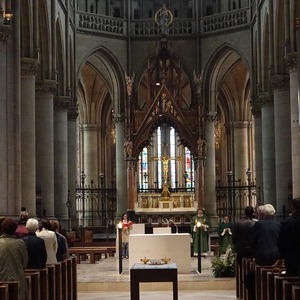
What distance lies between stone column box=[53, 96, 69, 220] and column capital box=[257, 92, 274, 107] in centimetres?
898

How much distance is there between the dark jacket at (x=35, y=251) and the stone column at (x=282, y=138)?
20958 millimetres

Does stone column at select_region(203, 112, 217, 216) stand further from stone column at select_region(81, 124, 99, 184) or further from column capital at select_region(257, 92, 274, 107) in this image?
stone column at select_region(81, 124, 99, 184)

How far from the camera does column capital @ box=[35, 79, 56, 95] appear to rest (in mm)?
33312

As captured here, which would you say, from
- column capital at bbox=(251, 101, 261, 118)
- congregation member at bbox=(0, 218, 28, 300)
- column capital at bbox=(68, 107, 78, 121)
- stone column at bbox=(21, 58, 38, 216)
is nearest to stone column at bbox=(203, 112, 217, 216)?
column capital at bbox=(251, 101, 261, 118)

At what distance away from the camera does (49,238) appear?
14031mm

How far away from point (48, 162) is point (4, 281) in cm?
2289

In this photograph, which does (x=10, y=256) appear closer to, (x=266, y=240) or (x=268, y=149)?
(x=266, y=240)

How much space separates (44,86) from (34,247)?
21.3m

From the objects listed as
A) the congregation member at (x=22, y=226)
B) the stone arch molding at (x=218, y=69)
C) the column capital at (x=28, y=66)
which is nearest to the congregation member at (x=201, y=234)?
the column capital at (x=28, y=66)

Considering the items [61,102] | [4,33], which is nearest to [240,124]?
[61,102]

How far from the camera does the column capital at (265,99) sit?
36938 millimetres

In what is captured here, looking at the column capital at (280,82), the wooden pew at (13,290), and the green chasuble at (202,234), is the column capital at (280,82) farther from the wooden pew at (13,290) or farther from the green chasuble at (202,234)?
the wooden pew at (13,290)

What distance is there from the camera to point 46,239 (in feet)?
46.0

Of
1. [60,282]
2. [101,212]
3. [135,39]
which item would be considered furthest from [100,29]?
[60,282]
